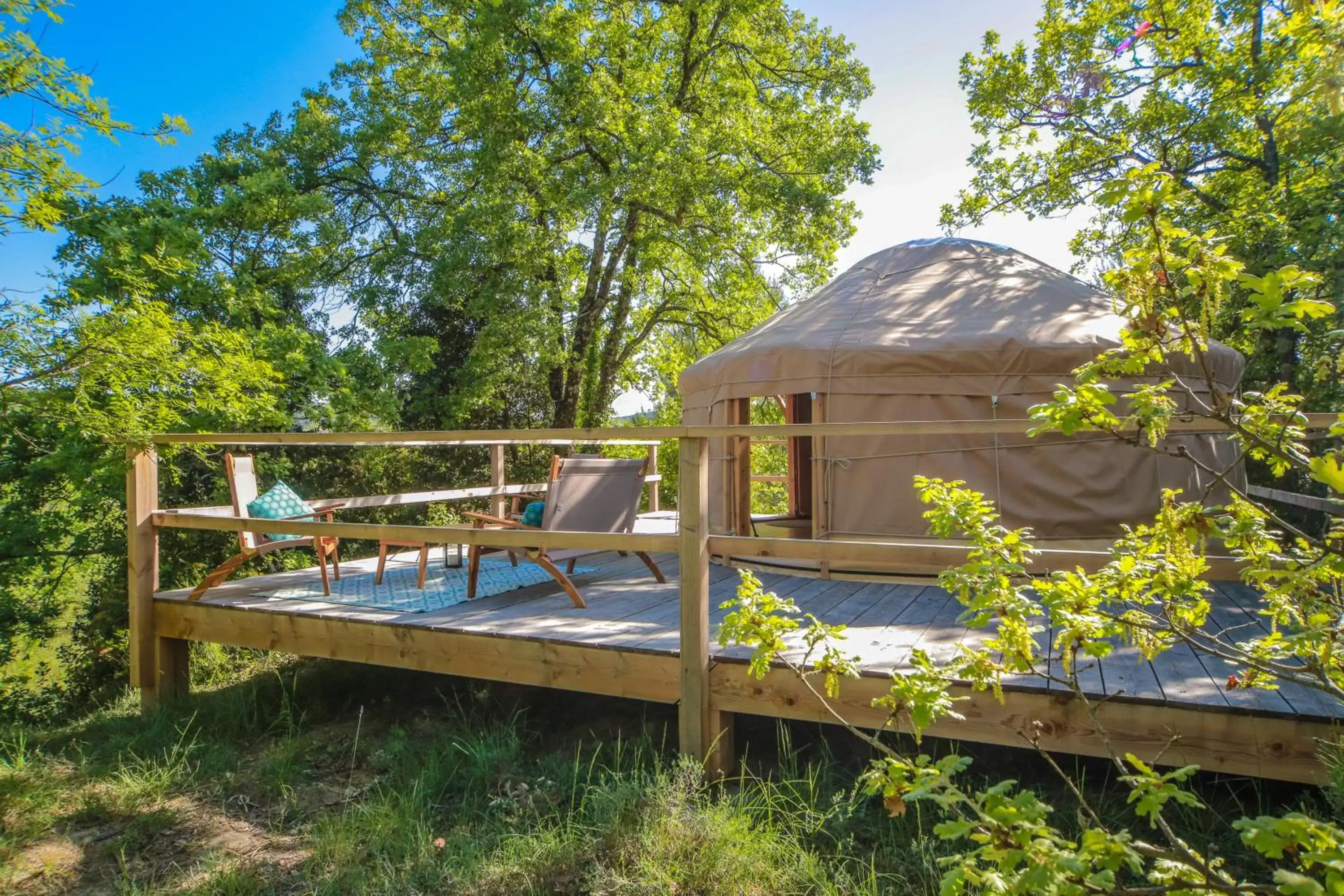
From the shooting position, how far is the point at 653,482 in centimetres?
822

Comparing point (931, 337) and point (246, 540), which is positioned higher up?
point (931, 337)

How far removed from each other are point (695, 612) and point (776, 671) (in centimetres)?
37

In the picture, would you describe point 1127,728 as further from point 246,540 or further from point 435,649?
point 246,540

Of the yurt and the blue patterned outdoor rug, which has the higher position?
the yurt

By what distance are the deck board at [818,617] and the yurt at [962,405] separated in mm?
680

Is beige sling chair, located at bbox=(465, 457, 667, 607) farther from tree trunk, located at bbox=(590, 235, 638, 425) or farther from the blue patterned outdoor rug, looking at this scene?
tree trunk, located at bbox=(590, 235, 638, 425)

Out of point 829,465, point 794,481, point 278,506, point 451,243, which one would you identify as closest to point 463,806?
point 278,506

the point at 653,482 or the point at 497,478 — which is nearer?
the point at 497,478

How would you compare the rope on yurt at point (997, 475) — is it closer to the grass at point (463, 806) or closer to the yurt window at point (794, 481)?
the yurt window at point (794, 481)

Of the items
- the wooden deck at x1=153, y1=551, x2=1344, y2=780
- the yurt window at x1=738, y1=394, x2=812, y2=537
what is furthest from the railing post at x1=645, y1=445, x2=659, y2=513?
the wooden deck at x1=153, y1=551, x2=1344, y2=780

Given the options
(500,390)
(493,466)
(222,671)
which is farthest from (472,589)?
(500,390)

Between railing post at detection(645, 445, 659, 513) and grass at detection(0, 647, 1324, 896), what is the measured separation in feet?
12.6

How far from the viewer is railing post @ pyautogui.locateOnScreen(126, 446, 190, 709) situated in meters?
4.54

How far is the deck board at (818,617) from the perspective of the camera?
2670mm
